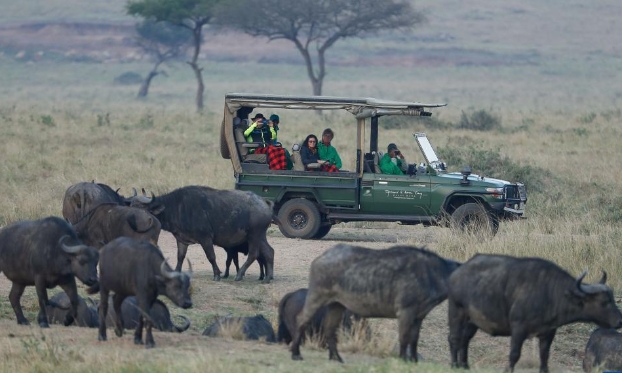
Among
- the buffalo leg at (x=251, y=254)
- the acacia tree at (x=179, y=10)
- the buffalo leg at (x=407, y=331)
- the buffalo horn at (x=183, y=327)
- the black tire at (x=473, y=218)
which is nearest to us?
the buffalo leg at (x=407, y=331)

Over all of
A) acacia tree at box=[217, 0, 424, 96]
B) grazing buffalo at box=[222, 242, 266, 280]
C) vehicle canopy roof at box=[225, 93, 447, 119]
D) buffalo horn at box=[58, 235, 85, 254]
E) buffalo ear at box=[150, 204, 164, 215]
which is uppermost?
acacia tree at box=[217, 0, 424, 96]

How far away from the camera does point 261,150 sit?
1791 centimetres

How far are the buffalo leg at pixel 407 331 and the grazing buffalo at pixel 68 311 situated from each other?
11.2 ft

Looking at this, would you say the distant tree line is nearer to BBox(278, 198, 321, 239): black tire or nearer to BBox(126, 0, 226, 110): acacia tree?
BBox(126, 0, 226, 110): acacia tree

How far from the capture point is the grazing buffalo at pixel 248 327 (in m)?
10.9

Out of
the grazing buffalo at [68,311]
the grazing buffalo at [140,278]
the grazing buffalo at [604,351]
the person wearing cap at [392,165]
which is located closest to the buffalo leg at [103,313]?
the grazing buffalo at [140,278]

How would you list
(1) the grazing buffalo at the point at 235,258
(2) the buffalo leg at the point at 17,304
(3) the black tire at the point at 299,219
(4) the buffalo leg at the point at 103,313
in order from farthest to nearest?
(3) the black tire at the point at 299,219 → (1) the grazing buffalo at the point at 235,258 → (2) the buffalo leg at the point at 17,304 → (4) the buffalo leg at the point at 103,313

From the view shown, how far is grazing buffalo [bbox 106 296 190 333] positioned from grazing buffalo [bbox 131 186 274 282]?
2.82 metres

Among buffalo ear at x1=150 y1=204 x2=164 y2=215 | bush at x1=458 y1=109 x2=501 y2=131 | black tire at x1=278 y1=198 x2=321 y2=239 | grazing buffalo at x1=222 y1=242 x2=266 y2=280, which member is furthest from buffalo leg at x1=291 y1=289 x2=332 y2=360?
bush at x1=458 y1=109 x2=501 y2=131

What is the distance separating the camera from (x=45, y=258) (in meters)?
10.7

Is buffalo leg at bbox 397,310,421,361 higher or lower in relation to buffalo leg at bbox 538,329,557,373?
higher

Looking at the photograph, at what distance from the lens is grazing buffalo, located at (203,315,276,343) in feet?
35.7

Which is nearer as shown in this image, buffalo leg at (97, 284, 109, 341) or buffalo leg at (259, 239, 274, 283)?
buffalo leg at (97, 284, 109, 341)

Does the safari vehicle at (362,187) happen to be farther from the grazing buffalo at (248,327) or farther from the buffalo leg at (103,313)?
the buffalo leg at (103,313)
